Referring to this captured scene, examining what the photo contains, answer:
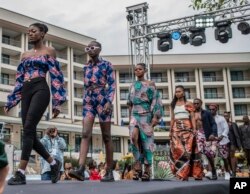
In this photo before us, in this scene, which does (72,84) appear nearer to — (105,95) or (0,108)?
(0,108)

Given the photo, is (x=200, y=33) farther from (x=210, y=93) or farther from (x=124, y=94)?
(x=210, y=93)

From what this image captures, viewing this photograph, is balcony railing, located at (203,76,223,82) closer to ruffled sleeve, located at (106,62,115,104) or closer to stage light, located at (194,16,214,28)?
stage light, located at (194,16,214,28)

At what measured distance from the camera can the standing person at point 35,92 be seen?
3.41 meters

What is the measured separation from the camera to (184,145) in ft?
17.1

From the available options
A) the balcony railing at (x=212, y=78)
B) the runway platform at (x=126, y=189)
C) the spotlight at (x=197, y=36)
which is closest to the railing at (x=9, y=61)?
the balcony railing at (x=212, y=78)

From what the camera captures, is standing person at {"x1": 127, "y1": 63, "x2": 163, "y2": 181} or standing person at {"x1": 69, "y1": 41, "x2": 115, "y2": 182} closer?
standing person at {"x1": 69, "y1": 41, "x2": 115, "y2": 182}

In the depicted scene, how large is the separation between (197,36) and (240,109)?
113ft

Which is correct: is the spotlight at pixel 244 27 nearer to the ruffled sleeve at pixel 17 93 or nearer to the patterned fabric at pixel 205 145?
the patterned fabric at pixel 205 145

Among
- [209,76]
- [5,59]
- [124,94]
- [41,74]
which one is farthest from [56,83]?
[209,76]

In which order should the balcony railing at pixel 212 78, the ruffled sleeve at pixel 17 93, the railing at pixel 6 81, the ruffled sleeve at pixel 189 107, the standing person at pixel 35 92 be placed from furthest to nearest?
the balcony railing at pixel 212 78 → the railing at pixel 6 81 → the ruffled sleeve at pixel 189 107 → the ruffled sleeve at pixel 17 93 → the standing person at pixel 35 92

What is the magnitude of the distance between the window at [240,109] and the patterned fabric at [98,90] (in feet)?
142

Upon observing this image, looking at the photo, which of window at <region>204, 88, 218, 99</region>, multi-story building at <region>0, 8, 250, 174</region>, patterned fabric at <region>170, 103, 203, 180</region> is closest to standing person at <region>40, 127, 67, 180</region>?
patterned fabric at <region>170, 103, 203, 180</region>

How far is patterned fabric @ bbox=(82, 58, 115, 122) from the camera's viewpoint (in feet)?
13.5

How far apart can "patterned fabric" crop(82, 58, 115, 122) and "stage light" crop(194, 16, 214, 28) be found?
9249 millimetres
